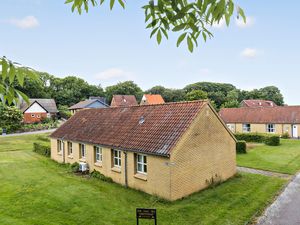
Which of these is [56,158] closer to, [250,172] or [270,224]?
[250,172]

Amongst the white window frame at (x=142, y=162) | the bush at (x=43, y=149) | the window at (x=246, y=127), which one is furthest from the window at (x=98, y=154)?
the window at (x=246, y=127)

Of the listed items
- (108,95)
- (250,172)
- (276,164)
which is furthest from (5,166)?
(108,95)

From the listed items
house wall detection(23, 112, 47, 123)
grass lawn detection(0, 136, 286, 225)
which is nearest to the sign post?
grass lawn detection(0, 136, 286, 225)

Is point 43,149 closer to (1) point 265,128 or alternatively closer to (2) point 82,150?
(2) point 82,150

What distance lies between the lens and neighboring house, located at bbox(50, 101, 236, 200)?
14.0 meters

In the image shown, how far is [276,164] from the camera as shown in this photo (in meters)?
22.6

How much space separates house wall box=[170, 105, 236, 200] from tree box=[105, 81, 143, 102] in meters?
84.3

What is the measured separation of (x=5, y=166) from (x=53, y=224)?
1495 cm

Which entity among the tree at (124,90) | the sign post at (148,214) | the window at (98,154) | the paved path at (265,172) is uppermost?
the tree at (124,90)

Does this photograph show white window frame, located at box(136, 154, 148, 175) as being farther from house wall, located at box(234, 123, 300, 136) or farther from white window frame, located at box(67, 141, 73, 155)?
house wall, located at box(234, 123, 300, 136)

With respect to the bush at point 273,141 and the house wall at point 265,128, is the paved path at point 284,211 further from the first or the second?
the house wall at point 265,128

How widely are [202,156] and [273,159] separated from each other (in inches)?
506

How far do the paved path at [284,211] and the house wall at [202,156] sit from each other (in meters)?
3.92

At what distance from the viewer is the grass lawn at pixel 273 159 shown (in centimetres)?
2153
